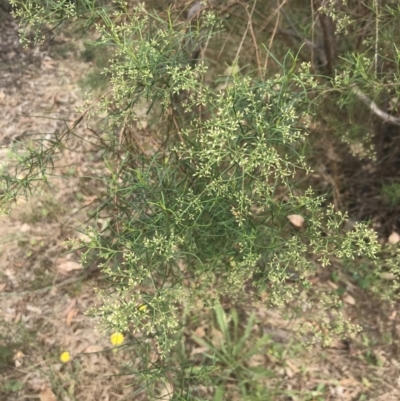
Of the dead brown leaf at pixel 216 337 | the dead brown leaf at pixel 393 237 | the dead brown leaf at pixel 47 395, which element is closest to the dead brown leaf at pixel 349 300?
the dead brown leaf at pixel 393 237

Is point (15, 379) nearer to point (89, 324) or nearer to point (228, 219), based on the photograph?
point (89, 324)

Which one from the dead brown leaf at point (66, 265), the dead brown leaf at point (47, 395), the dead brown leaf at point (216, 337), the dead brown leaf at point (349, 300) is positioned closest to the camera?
Answer: the dead brown leaf at point (47, 395)

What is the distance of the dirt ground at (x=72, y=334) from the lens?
301cm

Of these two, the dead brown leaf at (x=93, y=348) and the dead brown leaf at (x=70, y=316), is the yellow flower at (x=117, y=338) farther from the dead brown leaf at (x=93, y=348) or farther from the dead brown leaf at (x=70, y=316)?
the dead brown leaf at (x=70, y=316)

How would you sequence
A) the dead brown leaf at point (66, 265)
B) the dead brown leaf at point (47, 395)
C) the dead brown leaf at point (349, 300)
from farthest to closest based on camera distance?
the dead brown leaf at point (66, 265)
the dead brown leaf at point (349, 300)
the dead brown leaf at point (47, 395)

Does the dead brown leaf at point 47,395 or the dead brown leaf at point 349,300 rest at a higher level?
the dead brown leaf at point 349,300

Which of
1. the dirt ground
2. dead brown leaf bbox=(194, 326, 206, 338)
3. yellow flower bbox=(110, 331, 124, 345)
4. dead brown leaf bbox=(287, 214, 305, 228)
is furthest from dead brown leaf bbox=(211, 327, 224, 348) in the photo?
dead brown leaf bbox=(287, 214, 305, 228)

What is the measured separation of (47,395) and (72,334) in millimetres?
391

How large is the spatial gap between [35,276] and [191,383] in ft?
4.96

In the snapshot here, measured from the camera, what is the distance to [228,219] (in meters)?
1.78

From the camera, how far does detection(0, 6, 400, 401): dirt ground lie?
9.86ft

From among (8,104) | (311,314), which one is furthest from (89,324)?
(8,104)

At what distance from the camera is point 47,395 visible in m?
2.99

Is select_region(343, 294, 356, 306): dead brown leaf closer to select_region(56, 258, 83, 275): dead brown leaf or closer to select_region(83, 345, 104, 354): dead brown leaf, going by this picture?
select_region(83, 345, 104, 354): dead brown leaf
